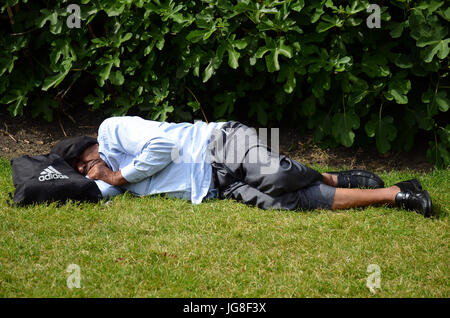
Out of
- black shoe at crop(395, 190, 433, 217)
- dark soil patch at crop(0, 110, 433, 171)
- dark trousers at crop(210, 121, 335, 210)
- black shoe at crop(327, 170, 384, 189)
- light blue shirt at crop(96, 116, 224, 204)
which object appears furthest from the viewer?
dark soil patch at crop(0, 110, 433, 171)

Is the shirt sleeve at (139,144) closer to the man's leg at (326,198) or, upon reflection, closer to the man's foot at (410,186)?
the man's leg at (326,198)

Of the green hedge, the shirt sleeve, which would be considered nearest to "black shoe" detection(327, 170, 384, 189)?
the green hedge

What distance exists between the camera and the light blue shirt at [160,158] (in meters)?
3.82

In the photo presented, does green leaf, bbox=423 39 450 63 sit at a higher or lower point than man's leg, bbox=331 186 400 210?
higher

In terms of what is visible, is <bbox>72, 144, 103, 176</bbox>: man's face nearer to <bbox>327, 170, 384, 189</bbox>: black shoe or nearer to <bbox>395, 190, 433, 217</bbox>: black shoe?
<bbox>327, 170, 384, 189</bbox>: black shoe

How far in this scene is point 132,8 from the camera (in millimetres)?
4840

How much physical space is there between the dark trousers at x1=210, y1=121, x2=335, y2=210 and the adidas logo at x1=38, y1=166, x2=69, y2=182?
111 cm

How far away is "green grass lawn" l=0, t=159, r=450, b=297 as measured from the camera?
106 inches

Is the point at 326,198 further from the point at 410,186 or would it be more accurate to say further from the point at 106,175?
the point at 106,175

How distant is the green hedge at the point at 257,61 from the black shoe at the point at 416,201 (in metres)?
1.00

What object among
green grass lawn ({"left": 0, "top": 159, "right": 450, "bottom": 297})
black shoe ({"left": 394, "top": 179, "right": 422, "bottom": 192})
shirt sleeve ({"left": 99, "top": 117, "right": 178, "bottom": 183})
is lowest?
green grass lawn ({"left": 0, "top": 159, "right": 450, "bottom": 297})

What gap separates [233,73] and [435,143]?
6.36ft
